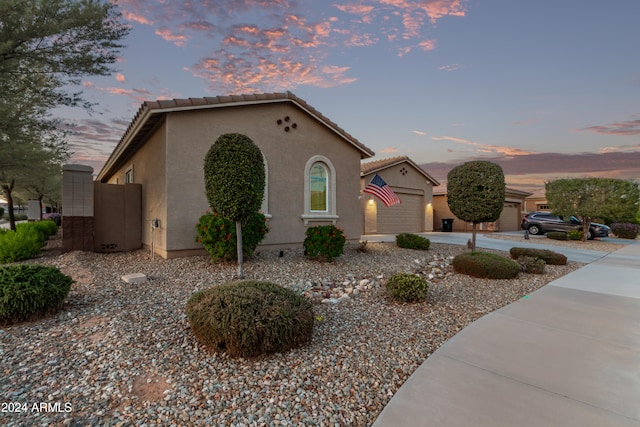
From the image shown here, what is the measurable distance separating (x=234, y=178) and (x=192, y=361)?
349cm

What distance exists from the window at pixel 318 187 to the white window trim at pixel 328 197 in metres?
0.11

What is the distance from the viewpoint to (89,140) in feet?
53.4

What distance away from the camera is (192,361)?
3.28 metres

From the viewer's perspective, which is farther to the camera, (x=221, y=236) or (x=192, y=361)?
(x=221, y=236)

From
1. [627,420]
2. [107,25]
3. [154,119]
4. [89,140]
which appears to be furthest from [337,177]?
[89,140]

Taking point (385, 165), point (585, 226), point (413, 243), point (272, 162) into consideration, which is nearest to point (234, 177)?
point (272, 162)

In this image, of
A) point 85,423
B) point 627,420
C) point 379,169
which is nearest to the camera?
point 85,423

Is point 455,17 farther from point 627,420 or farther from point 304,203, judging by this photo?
point 627,420

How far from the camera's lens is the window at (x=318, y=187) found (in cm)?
1077

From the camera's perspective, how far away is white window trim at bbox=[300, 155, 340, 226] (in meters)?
10.4

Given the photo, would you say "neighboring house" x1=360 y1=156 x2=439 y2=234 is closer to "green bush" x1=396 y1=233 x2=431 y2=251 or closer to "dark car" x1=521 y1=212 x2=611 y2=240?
"green bush" x1=396 y1=233 x2=431 y2=251

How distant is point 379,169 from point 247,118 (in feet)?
33.1

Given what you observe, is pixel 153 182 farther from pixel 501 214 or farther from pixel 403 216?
pixel 501 214

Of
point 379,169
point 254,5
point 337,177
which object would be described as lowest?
point 337,177
